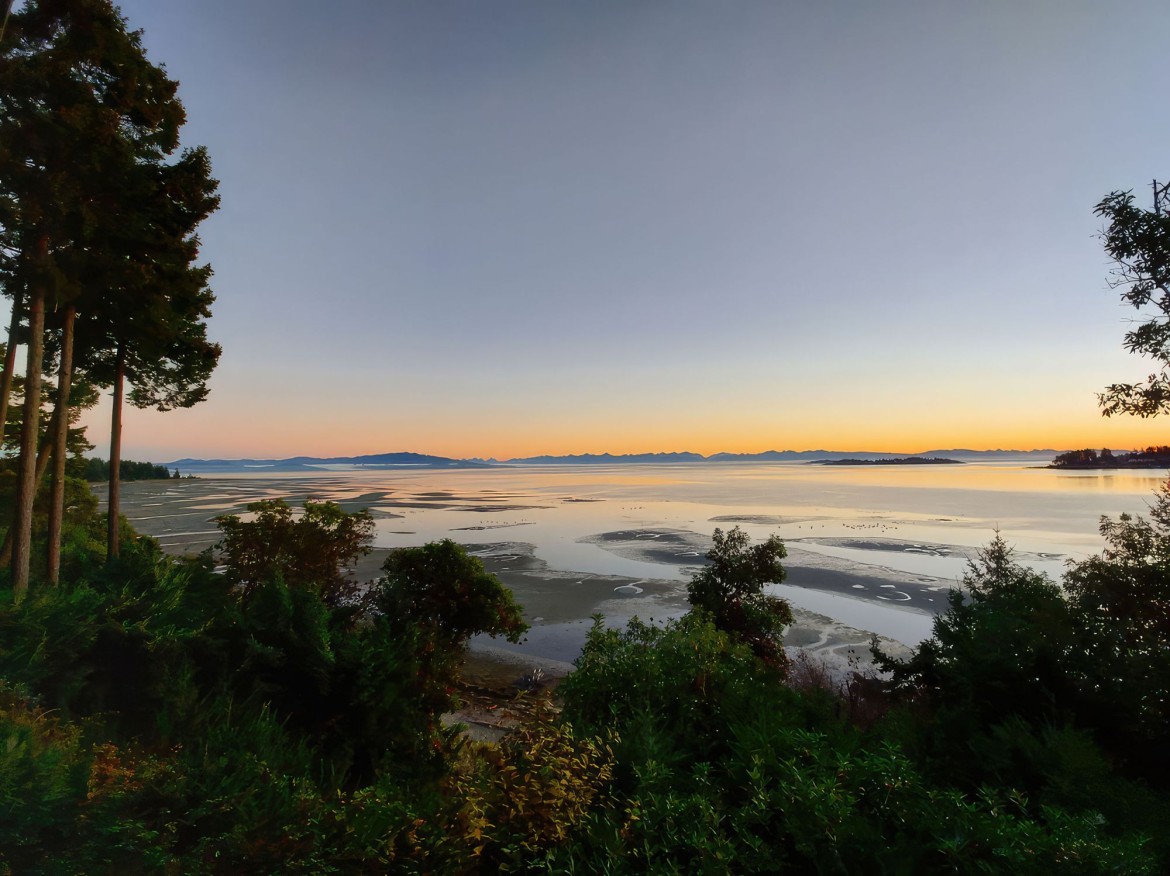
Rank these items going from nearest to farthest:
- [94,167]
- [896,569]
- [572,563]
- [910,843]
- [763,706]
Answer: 1. [910,843]
2. [763,706]
3. [94,167]
4. [896,569]
5. [572,563]

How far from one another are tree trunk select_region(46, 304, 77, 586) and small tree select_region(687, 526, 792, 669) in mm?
18008

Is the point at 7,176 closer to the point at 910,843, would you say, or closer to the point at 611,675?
the point at 611,675

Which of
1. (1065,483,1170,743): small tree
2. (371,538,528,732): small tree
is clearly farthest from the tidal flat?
(1065,483,1170,743): small tree

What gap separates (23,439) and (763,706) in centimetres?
1609

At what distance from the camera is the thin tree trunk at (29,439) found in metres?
11.2

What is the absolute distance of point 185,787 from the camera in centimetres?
450

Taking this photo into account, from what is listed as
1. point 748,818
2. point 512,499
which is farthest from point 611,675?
point 512,499

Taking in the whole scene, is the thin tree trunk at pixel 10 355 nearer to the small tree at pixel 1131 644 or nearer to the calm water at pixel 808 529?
the small tree at pixel 1131 644

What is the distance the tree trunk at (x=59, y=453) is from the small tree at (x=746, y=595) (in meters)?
18.0

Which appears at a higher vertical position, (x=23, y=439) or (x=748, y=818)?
(x=23, y=439)

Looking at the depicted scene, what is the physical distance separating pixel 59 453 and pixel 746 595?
20.8m

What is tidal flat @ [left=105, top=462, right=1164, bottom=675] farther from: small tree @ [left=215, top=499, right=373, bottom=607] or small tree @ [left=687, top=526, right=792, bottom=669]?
small tree @ [left=215, top=499, right=373, bottom=607]

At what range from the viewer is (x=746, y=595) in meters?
19.1

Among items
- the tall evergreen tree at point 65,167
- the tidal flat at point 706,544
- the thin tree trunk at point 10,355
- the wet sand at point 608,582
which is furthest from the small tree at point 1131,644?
the thin tree trunk at point 10,355
